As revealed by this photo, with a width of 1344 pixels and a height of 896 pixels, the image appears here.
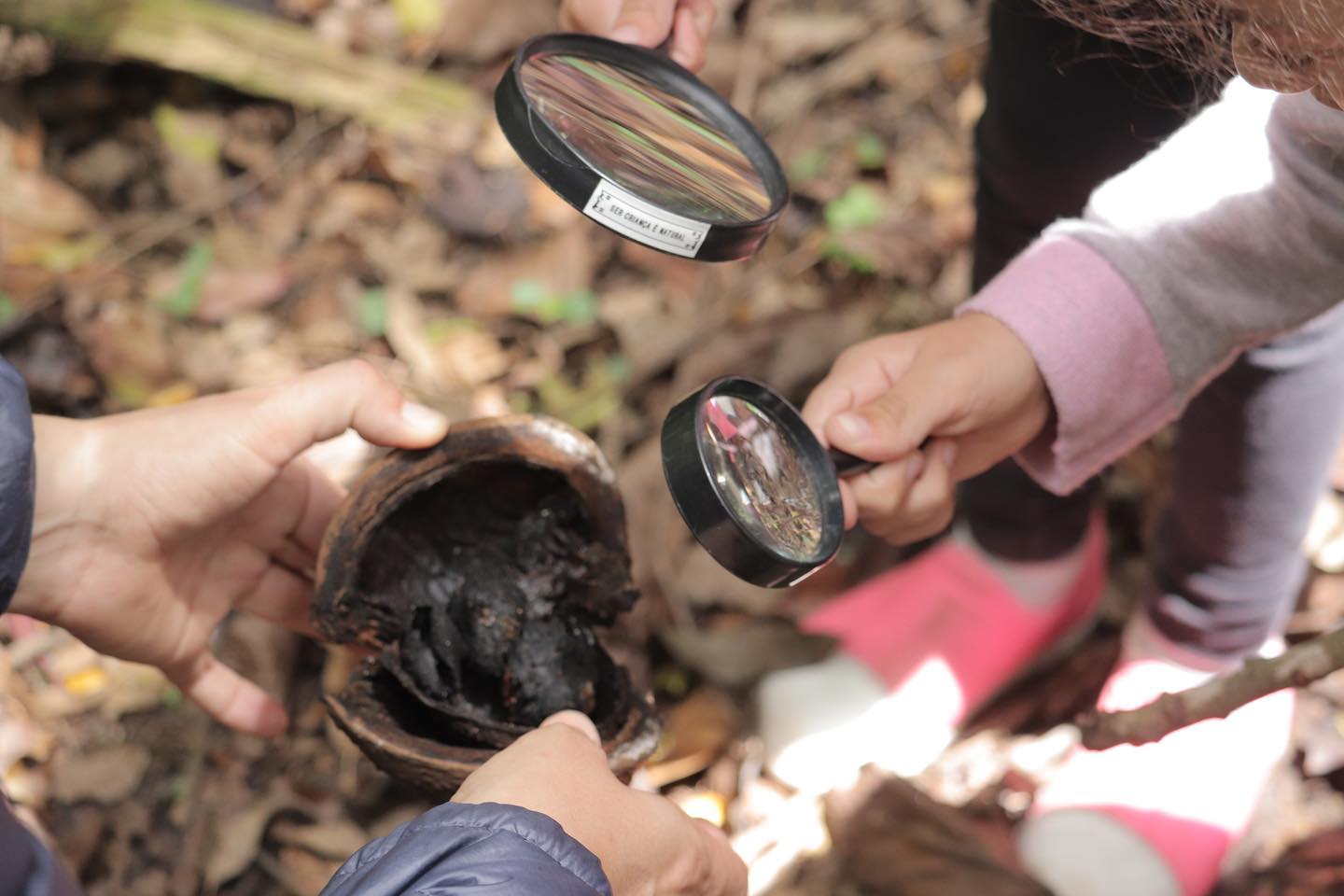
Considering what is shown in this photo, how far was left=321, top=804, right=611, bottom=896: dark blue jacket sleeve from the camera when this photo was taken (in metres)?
1.29

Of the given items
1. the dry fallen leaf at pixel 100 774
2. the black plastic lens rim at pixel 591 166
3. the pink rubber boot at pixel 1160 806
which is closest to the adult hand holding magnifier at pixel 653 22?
the black plastic lens rim at pixel 591 166

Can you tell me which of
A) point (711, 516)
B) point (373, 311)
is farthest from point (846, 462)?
point (373, 311)

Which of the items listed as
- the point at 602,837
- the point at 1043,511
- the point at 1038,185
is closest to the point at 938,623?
the point at 1043,511

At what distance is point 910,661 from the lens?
2.62 meters

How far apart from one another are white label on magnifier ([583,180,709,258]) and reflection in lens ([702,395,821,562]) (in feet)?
0.75

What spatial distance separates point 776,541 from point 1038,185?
3.16ft

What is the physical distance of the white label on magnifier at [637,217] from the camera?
1594mm

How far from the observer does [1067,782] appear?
7.79 ft

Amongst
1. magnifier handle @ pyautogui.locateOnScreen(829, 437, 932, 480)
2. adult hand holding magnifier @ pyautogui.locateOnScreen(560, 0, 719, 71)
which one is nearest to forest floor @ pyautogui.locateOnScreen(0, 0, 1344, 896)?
magnifier handle @ pyautogui.locateOnScreen(829, 437, 932, 480)

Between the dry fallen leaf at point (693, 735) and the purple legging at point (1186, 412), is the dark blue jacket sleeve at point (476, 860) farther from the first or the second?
the purple legging at point (1186, 412)

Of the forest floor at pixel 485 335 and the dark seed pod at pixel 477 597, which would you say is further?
the forest floor at pixel 485 335

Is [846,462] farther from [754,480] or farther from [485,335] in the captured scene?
[485,335]

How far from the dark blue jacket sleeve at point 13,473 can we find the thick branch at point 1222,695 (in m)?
1.49

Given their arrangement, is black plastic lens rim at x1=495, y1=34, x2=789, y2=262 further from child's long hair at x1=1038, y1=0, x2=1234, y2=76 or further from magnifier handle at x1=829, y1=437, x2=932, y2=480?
child's long hair at x1=1038, y1=0, x2=1234, y2=76
